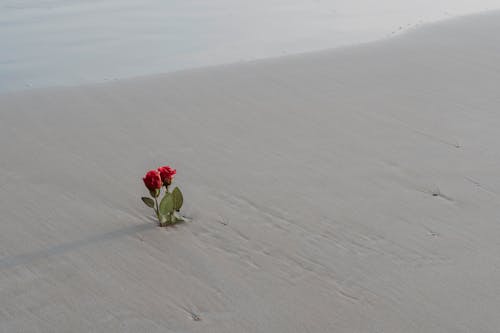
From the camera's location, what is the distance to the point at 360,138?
392 cm

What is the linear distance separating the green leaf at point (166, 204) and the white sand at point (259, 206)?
0.10 m

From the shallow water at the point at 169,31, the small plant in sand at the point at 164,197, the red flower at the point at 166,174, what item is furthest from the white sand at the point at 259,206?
the shallow water at the point at 169,31

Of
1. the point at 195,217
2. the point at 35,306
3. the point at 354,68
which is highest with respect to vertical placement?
the point at 354,68

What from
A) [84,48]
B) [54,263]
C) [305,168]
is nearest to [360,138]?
[305,168]

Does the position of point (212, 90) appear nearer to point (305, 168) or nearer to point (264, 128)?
point (264, 128)

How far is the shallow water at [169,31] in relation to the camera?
19.2 ft

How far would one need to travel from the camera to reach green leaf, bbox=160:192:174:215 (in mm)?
2871

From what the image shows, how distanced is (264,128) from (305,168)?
26.6 inches

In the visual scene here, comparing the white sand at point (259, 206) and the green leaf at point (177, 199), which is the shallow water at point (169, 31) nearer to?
the white sand at point (259, 206)

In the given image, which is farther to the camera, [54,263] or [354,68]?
[354,68]

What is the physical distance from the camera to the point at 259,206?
312 centimetres

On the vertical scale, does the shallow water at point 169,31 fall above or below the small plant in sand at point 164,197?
above

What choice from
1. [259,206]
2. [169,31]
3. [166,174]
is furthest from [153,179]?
[169,31]

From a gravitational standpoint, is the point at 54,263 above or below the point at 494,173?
below
